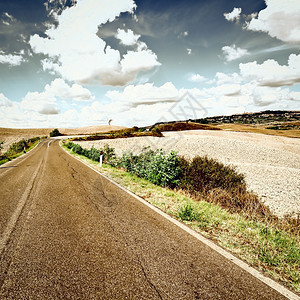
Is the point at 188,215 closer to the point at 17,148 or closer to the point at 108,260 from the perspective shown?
the point at 108,260

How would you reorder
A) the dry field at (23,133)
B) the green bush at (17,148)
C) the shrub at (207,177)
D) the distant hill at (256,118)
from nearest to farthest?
1. the shrub at (207,177)
2. the green bush at (17,148)
3. the dry field at (23,133)
4. the distant hill at (256,118)

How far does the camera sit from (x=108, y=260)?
9.29 feet

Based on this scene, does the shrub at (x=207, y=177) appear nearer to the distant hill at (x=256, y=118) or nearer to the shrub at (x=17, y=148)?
the shrub at (x=17, y=148)

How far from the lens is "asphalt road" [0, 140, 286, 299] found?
227cm

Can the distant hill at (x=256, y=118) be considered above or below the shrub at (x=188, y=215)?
above

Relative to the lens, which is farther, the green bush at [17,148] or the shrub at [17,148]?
the shrub at [17,148]

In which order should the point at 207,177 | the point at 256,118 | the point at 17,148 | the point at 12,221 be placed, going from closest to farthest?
the point at 12,221
the point at 207,177
the point at 17,148
the point at 256,118

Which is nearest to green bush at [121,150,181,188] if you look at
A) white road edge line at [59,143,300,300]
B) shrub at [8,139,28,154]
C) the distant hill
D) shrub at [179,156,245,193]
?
shrub at [179,156,245,193]

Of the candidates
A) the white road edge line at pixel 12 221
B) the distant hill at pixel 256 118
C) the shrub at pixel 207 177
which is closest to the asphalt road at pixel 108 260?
the white road edge line at pixel 12 221

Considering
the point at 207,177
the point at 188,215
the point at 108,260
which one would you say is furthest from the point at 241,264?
the point at 207,177

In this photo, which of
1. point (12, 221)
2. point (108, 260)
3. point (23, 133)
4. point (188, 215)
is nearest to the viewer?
point (108, 260)

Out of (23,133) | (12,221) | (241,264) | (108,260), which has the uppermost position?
(23,133)

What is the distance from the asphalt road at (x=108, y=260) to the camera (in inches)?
89.4

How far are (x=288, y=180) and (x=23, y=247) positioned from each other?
47.9ft
